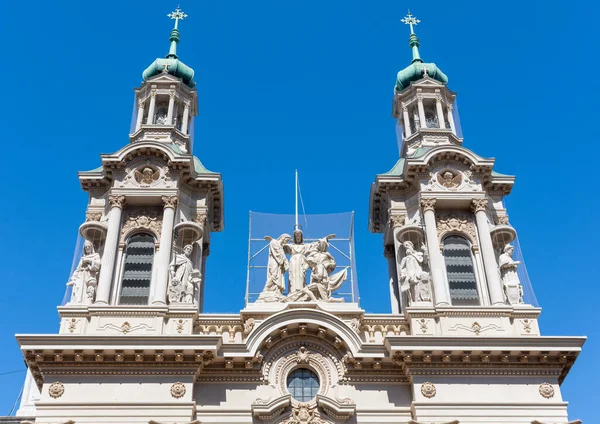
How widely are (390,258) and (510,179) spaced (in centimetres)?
512

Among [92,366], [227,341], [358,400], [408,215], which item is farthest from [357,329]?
[92,366]

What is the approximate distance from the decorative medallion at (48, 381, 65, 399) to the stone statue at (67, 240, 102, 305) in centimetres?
293

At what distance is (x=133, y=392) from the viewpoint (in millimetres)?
22141

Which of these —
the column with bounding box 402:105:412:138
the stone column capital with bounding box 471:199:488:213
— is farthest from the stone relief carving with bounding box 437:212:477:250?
the column with bounding box 402:105:412:138

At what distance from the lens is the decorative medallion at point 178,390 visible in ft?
72.5

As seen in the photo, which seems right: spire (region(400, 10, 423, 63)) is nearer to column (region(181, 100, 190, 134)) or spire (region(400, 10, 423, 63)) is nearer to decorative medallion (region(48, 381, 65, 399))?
column (region(181, 100, 190, 134))

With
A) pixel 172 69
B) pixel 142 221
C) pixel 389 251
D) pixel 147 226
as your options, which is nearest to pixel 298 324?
pixel 147 226

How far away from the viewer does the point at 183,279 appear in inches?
985

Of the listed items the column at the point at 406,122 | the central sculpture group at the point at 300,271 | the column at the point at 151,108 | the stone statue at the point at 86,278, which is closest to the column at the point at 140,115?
the column at the point at 151,108

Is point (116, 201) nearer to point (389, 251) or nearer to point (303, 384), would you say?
point (303, 384)

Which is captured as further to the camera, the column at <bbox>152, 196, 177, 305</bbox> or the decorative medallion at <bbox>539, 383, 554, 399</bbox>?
the column at <bbox>152, 196, 177, 305</bbox>

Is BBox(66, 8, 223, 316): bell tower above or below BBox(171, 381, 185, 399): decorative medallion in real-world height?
above

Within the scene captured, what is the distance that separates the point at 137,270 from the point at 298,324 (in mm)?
5933

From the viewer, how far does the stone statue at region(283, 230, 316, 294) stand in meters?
25.5
